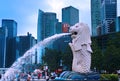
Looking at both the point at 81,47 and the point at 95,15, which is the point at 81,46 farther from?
the point at 95,15

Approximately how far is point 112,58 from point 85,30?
27.9m

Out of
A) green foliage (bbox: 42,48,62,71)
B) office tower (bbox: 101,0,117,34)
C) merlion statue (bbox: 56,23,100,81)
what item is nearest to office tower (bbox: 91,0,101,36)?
office tower (bbox: 101,0,117,34)

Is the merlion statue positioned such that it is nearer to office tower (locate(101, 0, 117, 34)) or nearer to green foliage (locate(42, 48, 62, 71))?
green foliage (locate(42, 48, 62, 71))

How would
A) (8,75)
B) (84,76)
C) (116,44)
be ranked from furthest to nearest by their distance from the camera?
(116,44), (8,75), (84,76)

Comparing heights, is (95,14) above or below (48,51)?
above

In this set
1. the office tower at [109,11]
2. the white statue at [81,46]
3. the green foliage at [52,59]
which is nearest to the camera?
the white statue at [81,46]

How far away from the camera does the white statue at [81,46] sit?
24766mm

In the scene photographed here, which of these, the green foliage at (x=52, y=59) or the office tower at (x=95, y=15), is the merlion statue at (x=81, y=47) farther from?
the office tower at (x=95, y=15)

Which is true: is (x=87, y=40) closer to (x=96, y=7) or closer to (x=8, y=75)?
(x=8, y=75)

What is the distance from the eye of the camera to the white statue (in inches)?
975

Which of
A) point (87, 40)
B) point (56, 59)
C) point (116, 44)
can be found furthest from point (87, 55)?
point (56, 59)

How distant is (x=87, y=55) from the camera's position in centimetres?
2505

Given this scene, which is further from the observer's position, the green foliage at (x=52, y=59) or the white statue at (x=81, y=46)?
the green foliage at (x=52, y=59)

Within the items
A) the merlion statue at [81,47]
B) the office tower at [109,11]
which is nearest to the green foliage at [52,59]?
the merlion statue at [81,47]
